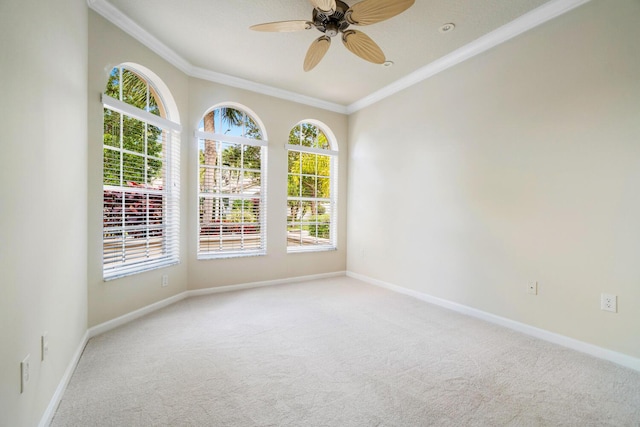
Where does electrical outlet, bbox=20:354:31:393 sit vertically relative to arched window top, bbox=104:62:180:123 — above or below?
below

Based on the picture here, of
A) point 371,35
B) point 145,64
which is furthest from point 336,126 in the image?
point 145,64

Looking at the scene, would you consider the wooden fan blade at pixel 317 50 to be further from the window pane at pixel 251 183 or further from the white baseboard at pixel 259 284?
the white baseboard at pixel 259 284

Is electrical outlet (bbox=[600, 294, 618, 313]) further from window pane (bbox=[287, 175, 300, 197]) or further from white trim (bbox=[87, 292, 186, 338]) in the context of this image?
white trim (bbox=[87, 292, 186, 338])

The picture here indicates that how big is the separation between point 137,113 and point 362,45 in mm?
2288

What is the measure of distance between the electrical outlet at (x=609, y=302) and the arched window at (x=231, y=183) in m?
3.62

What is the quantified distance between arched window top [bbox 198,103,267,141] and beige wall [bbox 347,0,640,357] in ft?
6.72

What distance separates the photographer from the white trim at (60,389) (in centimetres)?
150

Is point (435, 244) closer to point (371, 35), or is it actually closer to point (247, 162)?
point (371, 35)

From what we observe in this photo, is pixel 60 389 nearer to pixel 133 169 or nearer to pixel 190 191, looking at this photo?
pixel 133 169

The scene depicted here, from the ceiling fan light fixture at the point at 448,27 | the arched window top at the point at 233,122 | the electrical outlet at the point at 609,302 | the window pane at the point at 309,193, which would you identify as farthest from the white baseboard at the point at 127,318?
the ceiling fan light fixture at the point at 448,27

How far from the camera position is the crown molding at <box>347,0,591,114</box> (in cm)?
247

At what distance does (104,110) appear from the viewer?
2.67m

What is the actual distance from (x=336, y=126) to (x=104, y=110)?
128 inches

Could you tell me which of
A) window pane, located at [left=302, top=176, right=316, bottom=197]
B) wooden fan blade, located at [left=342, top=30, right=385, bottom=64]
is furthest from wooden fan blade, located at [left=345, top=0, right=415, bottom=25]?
window pane, located at [left=302, top=176, right=316, bottom=197]
